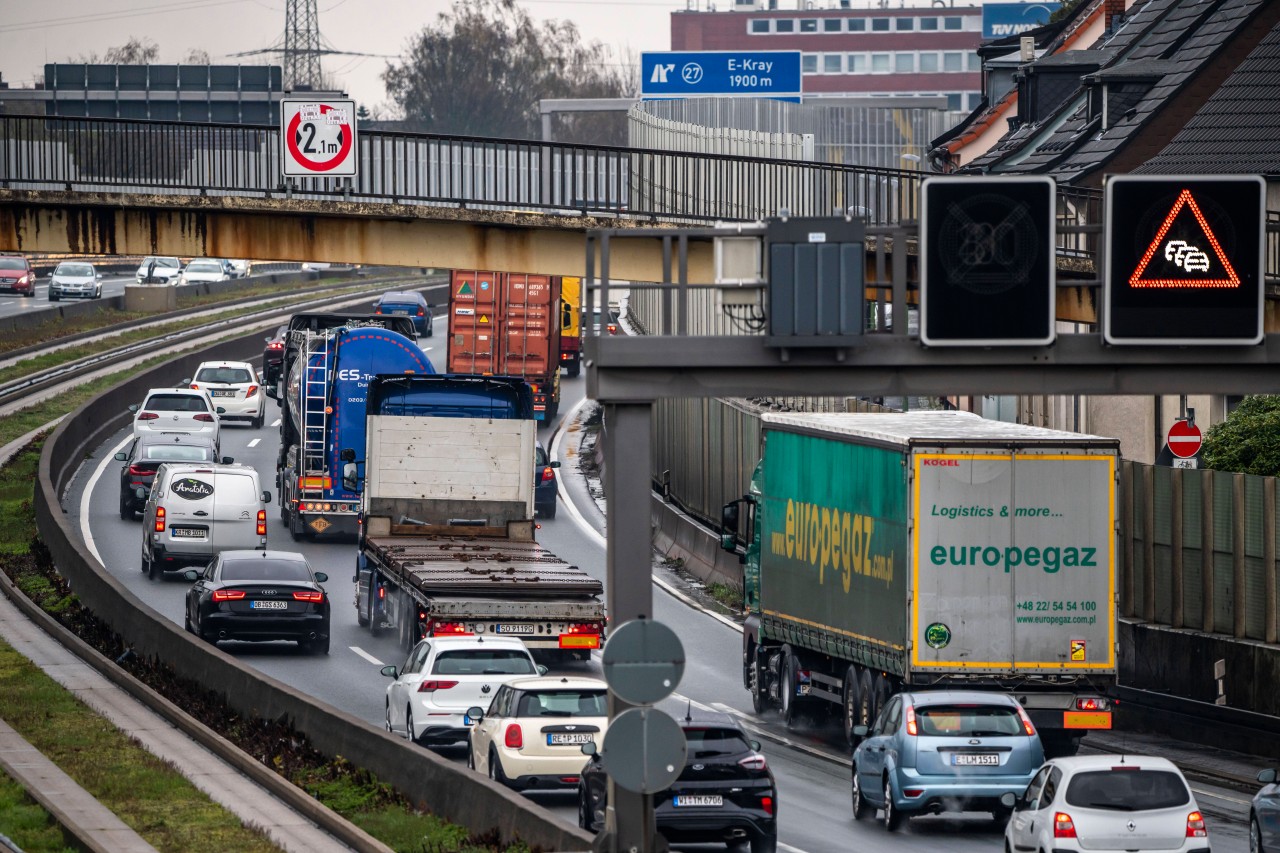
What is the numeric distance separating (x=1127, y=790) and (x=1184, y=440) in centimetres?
1367

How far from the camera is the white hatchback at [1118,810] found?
54.5 feet

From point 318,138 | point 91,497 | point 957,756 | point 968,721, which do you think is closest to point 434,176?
point 318,138

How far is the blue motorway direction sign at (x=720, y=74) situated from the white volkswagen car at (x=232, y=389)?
77.9ft

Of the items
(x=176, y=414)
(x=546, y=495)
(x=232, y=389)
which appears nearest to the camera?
(x=546, y=495)

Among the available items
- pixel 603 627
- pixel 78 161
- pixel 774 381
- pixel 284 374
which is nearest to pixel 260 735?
pixel 603 627

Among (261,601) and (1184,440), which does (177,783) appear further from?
(1184,440)

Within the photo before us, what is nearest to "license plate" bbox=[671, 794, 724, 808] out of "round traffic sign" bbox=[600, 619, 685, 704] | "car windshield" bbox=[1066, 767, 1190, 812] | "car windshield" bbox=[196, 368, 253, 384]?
"car windshield" bbox=[1066, 767, 1190, 812]

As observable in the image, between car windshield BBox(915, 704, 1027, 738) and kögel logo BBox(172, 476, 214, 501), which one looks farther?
kögel logo BBox(172, 476, 214, 501)

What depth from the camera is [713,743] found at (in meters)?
18.8

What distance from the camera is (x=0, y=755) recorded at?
23438 millimetres

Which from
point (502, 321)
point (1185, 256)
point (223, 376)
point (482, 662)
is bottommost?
point (482, 662)

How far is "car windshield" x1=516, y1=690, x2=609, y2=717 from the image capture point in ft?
67.5

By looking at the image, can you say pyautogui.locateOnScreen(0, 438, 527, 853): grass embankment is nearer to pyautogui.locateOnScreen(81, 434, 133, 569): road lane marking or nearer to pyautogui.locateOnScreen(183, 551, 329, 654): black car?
pyautogui.locateOnScreen(183, 551, 329, 654): black car

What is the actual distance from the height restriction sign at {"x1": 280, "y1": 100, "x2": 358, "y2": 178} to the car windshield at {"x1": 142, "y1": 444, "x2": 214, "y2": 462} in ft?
31.1
